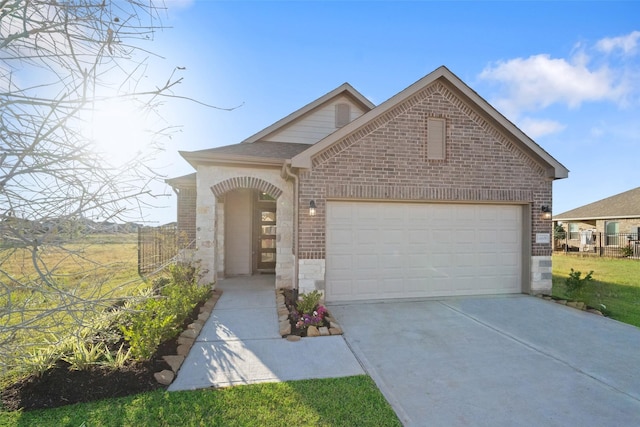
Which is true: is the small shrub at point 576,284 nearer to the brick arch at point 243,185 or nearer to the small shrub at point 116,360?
the brick arch at point 243,185

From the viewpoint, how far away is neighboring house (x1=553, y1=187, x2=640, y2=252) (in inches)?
776

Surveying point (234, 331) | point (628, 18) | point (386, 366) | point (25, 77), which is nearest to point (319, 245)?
point (234, 331)

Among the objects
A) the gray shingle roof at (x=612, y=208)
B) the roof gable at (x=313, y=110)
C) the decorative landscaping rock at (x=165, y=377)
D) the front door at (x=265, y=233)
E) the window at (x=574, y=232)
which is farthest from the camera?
the window at (x=574, y=232)

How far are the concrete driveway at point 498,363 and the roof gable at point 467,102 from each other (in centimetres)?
363

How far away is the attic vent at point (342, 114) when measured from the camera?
37.5 feet

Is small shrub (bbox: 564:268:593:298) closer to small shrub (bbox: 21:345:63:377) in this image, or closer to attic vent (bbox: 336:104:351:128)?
attic vent (bbox: 336:104:351:128)

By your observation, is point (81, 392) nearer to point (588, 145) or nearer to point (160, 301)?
point (160, 301)

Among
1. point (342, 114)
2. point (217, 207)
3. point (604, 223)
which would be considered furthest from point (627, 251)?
point (217, 207)

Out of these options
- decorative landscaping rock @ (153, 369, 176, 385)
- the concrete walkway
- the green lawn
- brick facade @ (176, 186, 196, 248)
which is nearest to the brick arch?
brick facade @ (176, 186, 196, 248)

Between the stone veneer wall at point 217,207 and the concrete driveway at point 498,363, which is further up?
the stone veneer wall at point 217,207

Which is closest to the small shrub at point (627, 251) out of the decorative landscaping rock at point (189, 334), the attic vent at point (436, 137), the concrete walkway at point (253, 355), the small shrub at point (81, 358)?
the attic vent at point (436, 137)

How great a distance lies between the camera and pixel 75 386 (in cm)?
344

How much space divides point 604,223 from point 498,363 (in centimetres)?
2553

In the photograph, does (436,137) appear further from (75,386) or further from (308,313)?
(75,386)
